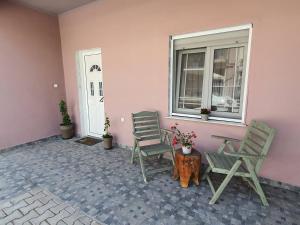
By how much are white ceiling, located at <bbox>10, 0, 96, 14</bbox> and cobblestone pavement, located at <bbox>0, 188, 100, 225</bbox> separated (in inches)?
131

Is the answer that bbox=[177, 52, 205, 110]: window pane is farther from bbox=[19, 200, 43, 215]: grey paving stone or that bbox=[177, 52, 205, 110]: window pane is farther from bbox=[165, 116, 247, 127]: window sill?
bbox=[19, 200, 43, 215]: grey paving stone

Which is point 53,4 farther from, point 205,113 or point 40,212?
point 40,212

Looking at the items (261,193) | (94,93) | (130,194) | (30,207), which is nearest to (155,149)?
(130,194)

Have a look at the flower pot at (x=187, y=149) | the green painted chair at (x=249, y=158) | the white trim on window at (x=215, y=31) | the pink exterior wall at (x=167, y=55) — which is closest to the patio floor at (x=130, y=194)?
the green painted chair at (x=249, y=158)

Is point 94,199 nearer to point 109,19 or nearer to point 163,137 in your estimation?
point 163,137

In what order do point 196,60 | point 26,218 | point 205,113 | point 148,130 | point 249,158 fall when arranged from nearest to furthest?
point 26,218
point 249,158
point 205,113
point 196,60
point 148,130

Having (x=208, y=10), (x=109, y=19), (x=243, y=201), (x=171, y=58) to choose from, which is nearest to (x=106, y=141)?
(x=171, y=58)

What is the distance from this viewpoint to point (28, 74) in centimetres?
394

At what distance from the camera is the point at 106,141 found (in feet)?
12.3

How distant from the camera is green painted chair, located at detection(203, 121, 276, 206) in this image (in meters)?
1.99

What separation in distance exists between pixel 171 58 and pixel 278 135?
1799 millimetres

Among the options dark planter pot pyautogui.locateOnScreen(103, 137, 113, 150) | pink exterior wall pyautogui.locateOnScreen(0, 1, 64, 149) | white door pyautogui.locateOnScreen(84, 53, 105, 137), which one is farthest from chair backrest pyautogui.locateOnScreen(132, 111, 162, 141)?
pink exterior wall pyautogui.locateOnScreen(0, 1, 64, 149)

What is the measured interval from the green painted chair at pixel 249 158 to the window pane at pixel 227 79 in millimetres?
508

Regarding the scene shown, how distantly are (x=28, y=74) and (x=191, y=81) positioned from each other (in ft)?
10.8
